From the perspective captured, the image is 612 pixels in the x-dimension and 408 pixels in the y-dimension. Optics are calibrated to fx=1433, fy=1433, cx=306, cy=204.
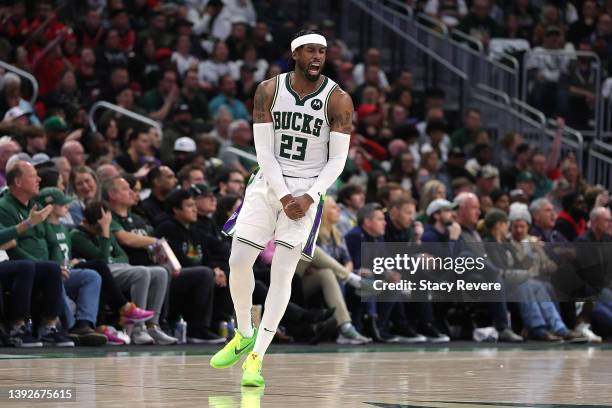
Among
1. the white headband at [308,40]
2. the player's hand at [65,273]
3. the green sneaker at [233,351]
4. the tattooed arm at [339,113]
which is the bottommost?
the green sneaker at [233,351]

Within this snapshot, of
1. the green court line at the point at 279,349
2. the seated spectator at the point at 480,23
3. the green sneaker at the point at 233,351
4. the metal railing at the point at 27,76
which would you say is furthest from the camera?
the seated spectator at the point at 480,23

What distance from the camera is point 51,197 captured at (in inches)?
533

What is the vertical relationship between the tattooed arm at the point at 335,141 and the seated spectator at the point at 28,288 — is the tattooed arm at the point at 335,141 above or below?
above

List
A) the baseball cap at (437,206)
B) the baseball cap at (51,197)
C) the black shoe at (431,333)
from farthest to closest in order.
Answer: the baseball cap at (437,206), the black shoe at (431,333), the baseball cap at (51,197)

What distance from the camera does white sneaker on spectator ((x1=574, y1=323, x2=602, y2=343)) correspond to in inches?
642

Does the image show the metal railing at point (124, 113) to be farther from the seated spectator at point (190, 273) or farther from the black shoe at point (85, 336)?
the black shoe at point (85, 336)

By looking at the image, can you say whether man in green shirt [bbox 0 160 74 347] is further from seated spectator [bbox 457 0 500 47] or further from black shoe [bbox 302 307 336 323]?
seated spectator [bbox 457 0 500 47]

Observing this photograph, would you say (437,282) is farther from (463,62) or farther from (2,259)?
(463,62)

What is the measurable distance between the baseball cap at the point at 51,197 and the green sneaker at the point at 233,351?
3.88 meters

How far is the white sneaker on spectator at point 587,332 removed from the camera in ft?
53.5

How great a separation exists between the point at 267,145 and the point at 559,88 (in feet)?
48.8

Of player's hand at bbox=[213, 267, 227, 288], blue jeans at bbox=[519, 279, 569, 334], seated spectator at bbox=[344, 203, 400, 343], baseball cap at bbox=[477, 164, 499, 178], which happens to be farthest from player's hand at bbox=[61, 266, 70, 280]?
baseball cap at bbox=[477, 164, 499, 178]

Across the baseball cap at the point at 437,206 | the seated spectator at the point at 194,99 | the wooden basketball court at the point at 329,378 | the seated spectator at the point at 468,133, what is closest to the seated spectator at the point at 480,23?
the seated spectator at the point at 468,133

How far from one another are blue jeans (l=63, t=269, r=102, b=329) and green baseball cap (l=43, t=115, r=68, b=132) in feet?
12.0
